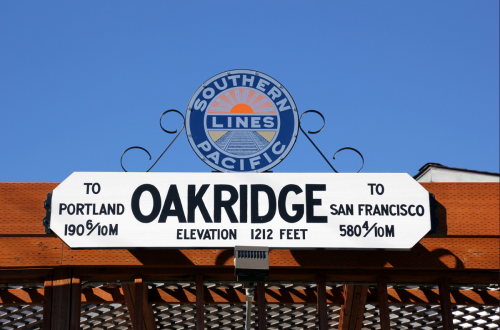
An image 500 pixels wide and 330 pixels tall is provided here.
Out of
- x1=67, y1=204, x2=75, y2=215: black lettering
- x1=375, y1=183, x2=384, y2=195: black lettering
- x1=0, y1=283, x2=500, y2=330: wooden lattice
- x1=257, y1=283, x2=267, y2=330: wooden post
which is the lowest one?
x1=257, y1=283, x2=267, y2=330: wooden post

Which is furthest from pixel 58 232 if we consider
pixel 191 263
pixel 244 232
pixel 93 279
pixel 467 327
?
pixel 467 327

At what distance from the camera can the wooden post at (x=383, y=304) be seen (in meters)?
7.53

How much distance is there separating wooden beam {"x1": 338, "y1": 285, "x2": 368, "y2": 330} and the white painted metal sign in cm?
226

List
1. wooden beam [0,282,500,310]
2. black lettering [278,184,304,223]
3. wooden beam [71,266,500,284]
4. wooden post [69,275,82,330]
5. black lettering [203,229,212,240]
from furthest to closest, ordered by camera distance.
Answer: wooden beam [0,282,500,310], wooden beam [71,266,500,284], wooden post [69,275,82,330], black lettering [278,184,304,223], black lettering [203,229,212,240]

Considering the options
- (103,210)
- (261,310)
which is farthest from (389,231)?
(103,210)

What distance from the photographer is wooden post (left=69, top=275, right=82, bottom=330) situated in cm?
738

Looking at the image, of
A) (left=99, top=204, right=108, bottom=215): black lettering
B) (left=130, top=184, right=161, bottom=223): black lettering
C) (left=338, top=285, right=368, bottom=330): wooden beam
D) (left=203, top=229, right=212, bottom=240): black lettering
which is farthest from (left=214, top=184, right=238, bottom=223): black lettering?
(left=338, top=285, right=368, bottom=330): wooden beam

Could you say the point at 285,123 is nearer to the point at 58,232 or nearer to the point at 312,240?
the point at 312,240

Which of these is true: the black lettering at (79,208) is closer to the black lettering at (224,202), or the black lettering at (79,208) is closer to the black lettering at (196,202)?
the black lettering at (196,202)

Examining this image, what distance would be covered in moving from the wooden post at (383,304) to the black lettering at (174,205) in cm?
250

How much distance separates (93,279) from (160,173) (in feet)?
5.12

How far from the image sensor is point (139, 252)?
7.50 metres

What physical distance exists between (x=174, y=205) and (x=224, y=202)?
560 millimetres

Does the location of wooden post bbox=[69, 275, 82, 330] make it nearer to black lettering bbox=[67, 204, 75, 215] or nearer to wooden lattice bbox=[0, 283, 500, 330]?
black lettering bbox=[67, 204, 75, 215]
